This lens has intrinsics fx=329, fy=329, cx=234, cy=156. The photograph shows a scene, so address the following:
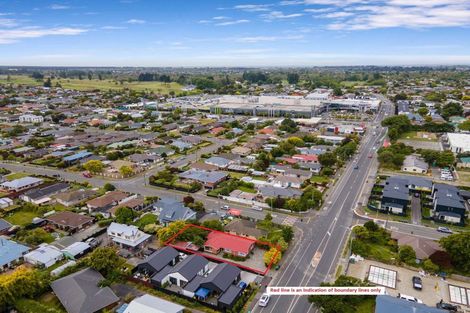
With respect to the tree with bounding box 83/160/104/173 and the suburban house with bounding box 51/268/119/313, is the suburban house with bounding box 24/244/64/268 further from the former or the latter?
the tree with bounding box 83/160/104/173

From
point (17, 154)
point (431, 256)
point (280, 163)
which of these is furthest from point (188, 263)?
point (17, 154)

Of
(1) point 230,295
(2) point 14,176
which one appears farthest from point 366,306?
(2) point 14,176

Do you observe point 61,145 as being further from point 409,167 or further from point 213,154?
point 409,167

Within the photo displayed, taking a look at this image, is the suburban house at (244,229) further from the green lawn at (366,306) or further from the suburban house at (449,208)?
the suburban house at (449,208)

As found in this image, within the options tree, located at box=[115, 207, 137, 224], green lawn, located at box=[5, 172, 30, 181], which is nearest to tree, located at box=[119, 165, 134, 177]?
tree, located at box=[115, 207, 137, 224]

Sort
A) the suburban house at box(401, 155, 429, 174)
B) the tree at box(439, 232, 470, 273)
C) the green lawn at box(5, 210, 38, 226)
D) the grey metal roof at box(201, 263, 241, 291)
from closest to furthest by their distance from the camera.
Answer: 1. the grey metal roof at box(201, 263, 241, 291)
2. the tree at box(439, 232, 470, 273)
3. the green lawn at box(5, 210, 38, 226)
4. the suburban house at box(401, 155, 429, 174)
